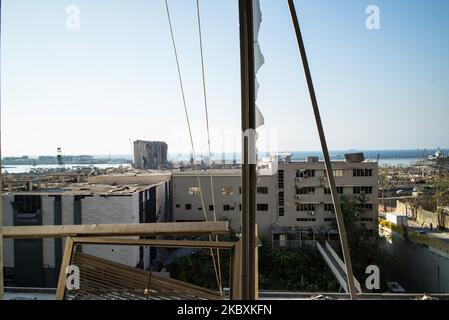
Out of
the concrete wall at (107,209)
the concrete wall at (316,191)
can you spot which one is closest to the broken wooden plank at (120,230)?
the concrete wall at (107,209)

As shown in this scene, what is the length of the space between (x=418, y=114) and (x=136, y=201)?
2681 mm

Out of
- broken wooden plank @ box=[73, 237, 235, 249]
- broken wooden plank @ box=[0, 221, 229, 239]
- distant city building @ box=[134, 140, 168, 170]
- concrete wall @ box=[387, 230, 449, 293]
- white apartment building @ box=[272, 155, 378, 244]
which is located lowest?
concrete wall @ box=[387, 230, 449, 293]

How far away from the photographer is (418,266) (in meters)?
3.75

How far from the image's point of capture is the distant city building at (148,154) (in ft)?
11.2

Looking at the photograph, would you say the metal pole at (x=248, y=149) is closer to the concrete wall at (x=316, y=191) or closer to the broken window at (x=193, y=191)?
the broken window at (x=193, y=191)

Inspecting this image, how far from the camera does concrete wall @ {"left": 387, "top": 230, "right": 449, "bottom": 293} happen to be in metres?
A: 3.27

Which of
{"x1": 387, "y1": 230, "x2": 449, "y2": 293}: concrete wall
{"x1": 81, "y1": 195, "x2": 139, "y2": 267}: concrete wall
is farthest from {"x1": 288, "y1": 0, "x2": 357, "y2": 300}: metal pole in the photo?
{"x1": 387, "y1": 230, "x2": 449, "y2": 293}: concrete wall

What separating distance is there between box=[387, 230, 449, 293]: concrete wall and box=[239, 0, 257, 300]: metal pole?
124 inches

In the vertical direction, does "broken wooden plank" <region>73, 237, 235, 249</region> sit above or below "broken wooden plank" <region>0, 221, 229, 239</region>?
below

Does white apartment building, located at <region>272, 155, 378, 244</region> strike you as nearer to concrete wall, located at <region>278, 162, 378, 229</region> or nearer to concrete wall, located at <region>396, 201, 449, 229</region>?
concrete wall, located at <region>278, 162, 378, 229</region>

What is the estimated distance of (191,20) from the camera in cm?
192

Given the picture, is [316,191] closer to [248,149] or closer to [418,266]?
[418,266]
